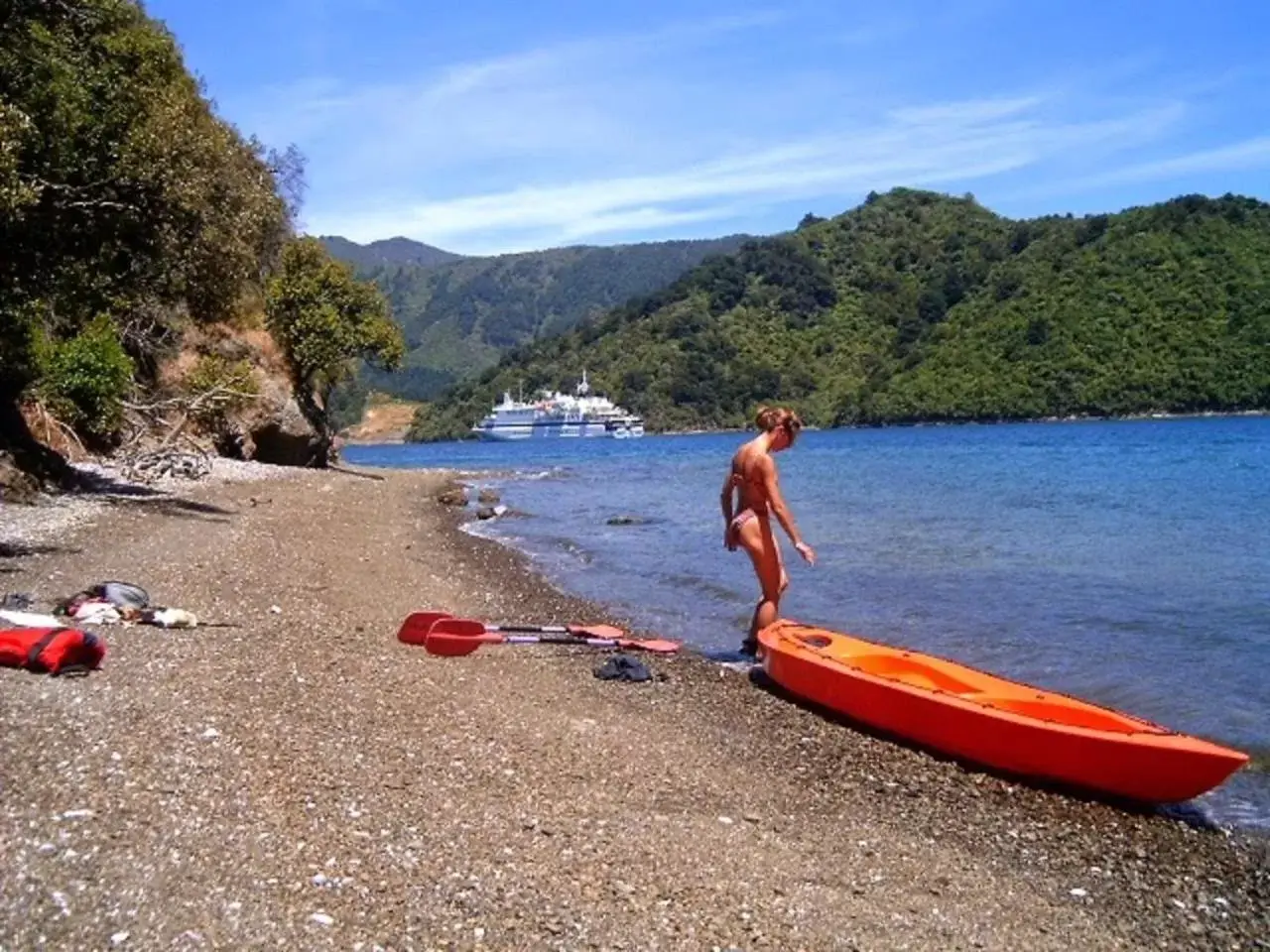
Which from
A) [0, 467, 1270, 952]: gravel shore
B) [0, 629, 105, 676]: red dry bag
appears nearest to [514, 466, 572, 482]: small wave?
[0, 467, 1270, 952]: gravel shore

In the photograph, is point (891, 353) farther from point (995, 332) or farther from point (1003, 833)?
point (1003, 833)

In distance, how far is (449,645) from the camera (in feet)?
32.9

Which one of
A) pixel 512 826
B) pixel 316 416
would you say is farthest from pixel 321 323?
pixel 512 826

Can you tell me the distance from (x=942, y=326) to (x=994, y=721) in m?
106

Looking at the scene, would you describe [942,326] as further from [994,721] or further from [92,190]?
[994,721]

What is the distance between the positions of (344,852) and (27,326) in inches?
595

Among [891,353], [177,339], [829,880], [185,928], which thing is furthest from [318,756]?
[891,353]

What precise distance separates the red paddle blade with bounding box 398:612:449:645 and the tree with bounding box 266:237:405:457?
29.7m

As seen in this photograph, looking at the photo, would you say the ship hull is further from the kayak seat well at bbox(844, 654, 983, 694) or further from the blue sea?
the kayak seat well at bbox(844, 654, 983, 694)

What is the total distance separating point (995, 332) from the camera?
10056cm

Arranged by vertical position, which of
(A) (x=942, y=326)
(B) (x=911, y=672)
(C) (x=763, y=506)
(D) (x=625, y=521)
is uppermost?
(A) (x=942, y=326)

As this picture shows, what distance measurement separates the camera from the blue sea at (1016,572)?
1023cm

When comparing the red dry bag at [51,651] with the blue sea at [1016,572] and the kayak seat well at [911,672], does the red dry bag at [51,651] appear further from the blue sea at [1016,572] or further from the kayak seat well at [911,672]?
the blue sea at [1016,572]

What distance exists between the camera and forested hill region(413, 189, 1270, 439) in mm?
87688
